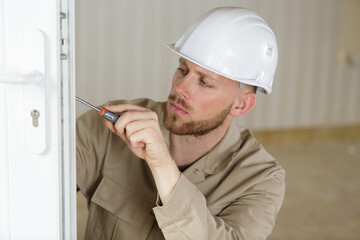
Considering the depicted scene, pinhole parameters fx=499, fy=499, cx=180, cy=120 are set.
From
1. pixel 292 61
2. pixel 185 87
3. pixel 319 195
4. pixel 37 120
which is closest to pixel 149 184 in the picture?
pixel 185 87

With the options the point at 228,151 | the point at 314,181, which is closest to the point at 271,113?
the point at 314,181

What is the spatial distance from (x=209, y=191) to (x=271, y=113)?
275 centimetres

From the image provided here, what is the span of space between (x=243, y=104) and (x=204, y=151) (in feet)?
0.50

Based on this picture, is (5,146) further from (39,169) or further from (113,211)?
(113,211)

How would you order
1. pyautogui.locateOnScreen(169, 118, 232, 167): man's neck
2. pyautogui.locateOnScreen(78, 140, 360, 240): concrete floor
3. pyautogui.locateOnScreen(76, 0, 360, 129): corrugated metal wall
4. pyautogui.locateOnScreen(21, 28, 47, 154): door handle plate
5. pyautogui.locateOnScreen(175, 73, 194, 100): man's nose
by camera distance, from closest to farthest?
1. pyautogui.locateOnScreen(21, 28, 47, 154): door handle plate
2. pyautogui.locateOnScreen(175, 73, 194, 100): man's nose
3. pyautogui.locateOnScreen(169, 118, 232, 167): man's neck
4. pyautogui.locateOnScreen(78, 140, 360, 240): concrete floor
5. pyautogui.locateOnScreen(76, 0, 360, 129): corrugated metal wall

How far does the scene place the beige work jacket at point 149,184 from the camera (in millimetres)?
1104

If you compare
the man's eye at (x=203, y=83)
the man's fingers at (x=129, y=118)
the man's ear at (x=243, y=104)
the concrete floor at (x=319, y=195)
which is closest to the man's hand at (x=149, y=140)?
the man's fingers at (x=129, y=118)

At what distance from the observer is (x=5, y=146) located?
76 centimetres

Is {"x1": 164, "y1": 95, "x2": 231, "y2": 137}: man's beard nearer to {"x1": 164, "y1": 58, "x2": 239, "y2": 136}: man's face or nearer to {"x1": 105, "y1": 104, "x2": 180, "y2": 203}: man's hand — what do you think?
{"x1": 164, "y1": 58, "x2": 239, "y2": 136}: man's face

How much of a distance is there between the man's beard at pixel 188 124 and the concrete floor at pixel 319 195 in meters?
1.34

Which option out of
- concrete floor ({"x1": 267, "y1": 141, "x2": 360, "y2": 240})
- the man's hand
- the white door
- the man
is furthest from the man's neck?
concrete floor ({"x1": 267, "y1": 141, "x2": 360, "y2": 240})

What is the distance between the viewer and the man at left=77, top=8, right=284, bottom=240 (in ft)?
3.61

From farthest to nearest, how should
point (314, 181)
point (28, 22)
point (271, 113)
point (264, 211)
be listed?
1. point (271, 113)
2. point (314, 181)
3. point (264, 211)
4. point (28, 22)

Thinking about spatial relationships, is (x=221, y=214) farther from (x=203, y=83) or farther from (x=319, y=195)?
(x=319, y=195)
